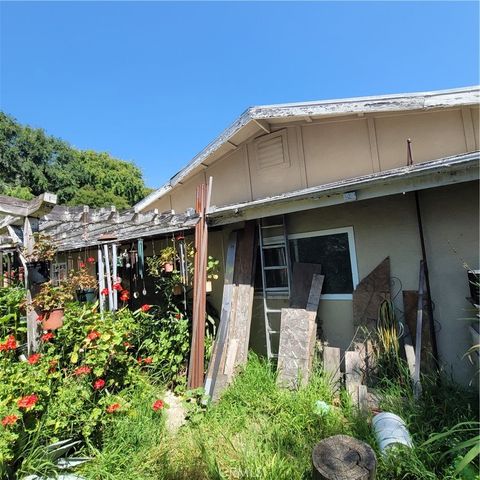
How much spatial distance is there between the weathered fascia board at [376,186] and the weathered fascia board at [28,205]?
2.35m

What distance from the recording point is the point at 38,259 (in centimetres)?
400

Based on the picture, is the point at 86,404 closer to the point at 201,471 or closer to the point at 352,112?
the point at 201,471

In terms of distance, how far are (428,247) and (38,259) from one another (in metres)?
5.05

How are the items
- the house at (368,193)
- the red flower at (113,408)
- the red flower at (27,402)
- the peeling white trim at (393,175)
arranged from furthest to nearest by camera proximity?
the house at (368,193) < the red flower at (113,408) < the peeling white trim at (393,175) < the red flower at (27,402)

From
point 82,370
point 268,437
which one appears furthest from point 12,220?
point 268,437

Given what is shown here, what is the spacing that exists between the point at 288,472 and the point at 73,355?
8.20ft

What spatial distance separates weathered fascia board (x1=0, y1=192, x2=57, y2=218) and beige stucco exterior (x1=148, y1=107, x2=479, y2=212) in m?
3.61

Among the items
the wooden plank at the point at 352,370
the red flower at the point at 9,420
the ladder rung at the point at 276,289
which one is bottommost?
the wooden plank at the point at 352,370

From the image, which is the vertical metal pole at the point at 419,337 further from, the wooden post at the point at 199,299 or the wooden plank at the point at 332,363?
the wooden post at the point at 199,299

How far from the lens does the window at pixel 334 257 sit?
4.45 m

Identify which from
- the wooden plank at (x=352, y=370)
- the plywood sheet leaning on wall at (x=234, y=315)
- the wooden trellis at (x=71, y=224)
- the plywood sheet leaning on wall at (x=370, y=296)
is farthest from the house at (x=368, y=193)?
the wooden trellis at (x=71, y=224)

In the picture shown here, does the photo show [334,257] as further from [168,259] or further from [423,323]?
[168,259]

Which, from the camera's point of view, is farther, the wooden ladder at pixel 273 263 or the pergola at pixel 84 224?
the wooden ladder at pixel 273 263

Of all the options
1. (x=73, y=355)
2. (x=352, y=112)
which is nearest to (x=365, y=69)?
(x=352, y=112)
